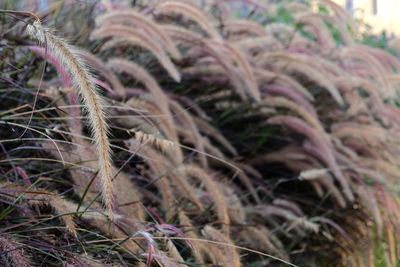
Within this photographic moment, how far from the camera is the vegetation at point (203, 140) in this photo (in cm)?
220

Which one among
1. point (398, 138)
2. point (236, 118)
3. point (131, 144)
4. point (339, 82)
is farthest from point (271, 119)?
point (131, 144)

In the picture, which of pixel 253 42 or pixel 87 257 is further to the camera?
pixel 253 42

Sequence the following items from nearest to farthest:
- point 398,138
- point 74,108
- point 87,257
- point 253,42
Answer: point 87,257 < point 74,108 < point 253,42 < point 398,138

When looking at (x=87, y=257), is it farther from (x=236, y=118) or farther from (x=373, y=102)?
(x=373, y=102)

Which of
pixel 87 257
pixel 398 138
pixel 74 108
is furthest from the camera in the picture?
pixel 398 138

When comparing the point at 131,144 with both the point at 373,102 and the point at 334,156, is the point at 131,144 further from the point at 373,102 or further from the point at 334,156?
the point at 373,102

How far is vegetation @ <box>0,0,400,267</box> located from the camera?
2.20 m

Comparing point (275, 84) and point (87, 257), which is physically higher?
point (87, 257)

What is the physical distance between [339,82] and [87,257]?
2491mm

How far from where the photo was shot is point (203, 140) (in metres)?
3.26

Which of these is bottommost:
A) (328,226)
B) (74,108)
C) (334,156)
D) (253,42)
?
(328,226)

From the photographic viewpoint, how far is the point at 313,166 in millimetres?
3812

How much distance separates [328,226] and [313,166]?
0.30 metres

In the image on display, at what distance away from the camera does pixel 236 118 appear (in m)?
3.82
